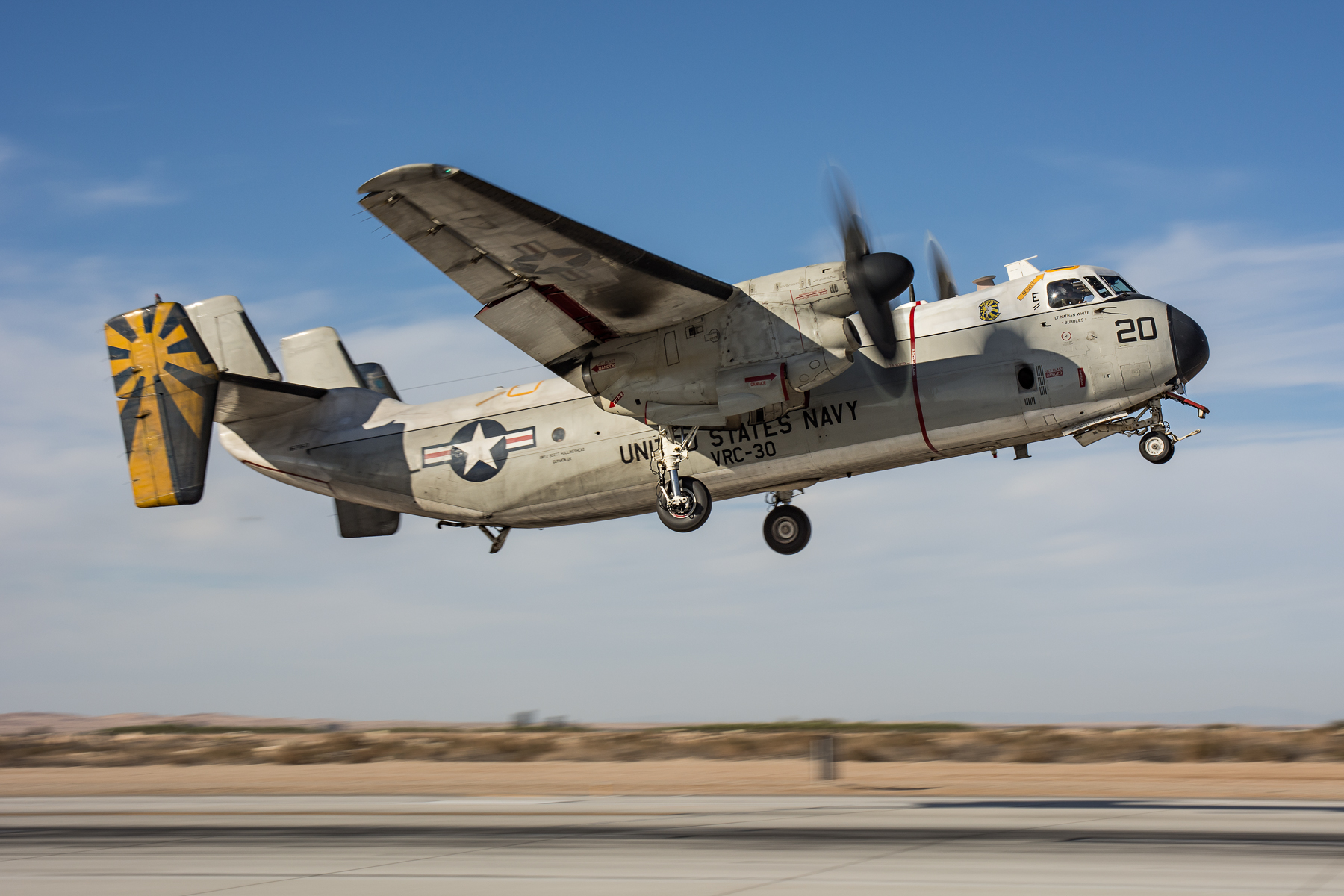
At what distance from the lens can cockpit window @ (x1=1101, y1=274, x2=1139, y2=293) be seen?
20.3 meters

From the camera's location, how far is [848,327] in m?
20.0

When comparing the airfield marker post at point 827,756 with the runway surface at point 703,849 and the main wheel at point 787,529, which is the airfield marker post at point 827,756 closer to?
the main wheel at point 787,529

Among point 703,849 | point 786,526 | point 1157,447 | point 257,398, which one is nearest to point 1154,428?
point 1157,447

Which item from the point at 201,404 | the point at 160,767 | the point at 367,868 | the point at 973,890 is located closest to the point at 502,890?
the point at 367,868

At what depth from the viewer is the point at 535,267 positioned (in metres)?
19.4

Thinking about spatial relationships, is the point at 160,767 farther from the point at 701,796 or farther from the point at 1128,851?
the point at 1128,851

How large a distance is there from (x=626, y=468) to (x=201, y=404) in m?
9.88

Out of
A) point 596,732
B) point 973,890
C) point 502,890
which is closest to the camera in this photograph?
point 973,890

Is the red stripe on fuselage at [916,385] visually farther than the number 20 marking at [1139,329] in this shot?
Yes

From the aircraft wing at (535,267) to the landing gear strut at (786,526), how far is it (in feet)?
18.5

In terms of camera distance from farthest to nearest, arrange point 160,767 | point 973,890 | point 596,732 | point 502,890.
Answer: point 596,732
point 160,767
point 502,890
point 973,890

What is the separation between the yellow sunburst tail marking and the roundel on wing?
574 cm

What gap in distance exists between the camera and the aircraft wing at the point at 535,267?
1709 cm

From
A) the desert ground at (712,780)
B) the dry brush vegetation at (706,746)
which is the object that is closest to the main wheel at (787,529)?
the desert ground at (712,780)
